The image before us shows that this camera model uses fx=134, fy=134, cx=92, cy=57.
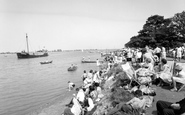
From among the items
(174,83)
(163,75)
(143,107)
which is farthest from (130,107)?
(163,75)

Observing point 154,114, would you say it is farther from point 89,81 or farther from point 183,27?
point 183,27

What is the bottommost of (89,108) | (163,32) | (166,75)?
(89,108)

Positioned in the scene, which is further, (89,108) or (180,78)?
(89,108)

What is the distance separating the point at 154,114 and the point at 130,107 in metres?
1.03

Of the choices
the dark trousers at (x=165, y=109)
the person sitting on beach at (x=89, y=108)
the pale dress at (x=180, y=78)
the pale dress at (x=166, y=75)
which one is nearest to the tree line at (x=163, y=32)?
the pale dress at (x=166, y=75)

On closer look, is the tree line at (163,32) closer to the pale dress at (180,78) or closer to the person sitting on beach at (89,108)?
the pale dress at (180,78)

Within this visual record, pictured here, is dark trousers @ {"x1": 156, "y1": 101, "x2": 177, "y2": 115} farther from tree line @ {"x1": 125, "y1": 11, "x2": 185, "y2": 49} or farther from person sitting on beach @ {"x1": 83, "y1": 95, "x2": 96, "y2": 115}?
tree line @ {"x1": 125, "y1": 11, "x2": 185, "y2": 49}

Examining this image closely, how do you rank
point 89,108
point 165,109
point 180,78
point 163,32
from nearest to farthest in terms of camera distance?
point 165,109 → point 180,78 → point 89,108 → point 163,32

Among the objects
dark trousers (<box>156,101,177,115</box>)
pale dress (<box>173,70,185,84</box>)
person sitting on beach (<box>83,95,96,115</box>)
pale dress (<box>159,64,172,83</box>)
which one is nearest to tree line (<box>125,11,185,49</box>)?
pale dress (<box>159,64,172,83</box>)

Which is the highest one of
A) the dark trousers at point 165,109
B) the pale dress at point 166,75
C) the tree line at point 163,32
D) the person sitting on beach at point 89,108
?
the tree line at point 163,32

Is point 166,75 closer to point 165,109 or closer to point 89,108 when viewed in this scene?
point 165,109

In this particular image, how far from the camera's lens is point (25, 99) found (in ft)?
42.9

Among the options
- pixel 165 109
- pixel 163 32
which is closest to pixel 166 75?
pixel 165 109

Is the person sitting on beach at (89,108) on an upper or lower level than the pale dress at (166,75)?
lower
